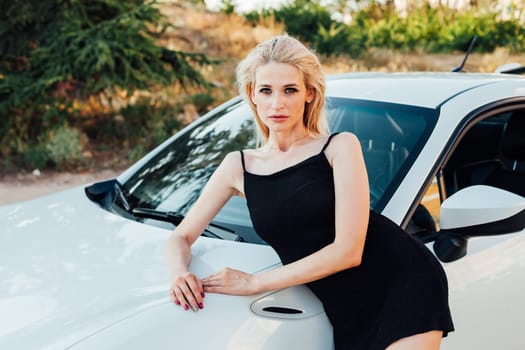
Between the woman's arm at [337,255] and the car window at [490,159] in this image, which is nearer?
the woman's arm at [337,255]

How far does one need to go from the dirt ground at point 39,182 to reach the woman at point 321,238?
246 inches

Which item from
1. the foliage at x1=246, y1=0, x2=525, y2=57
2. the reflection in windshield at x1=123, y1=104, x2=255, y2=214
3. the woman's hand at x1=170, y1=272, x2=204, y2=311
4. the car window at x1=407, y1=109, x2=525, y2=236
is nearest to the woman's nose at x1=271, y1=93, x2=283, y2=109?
the woman's hand at x1=170, y1=272, x2=204, y2=311

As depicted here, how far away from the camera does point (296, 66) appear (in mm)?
1972

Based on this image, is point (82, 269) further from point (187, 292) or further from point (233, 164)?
point (233, 164)

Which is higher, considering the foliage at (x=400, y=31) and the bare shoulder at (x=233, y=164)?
the bare shoulder at (x=233, y=164)

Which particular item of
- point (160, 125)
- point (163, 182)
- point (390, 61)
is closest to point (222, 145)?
point (163, 182)

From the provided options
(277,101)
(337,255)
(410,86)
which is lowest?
(337,255)

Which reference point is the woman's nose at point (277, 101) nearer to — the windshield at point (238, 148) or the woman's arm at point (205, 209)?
the woman's arm at point (205, 209)

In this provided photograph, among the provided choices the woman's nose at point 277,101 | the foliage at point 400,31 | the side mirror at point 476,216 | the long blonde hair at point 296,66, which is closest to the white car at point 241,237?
the side mirror at point 476,216

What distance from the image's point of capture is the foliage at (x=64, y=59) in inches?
354

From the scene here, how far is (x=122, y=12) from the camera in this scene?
31.6 ft

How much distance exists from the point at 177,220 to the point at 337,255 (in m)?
0.84

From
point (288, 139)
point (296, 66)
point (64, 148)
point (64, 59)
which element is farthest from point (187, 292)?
point (64, 59)

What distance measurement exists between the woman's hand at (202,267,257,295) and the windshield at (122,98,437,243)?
13.8 inches
